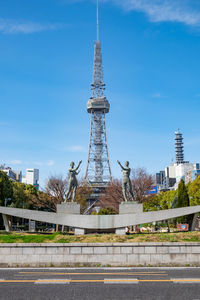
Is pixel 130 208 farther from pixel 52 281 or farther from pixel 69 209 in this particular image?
pixel 52 281

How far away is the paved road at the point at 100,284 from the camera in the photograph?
8992 millimetres

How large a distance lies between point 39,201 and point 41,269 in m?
34.5

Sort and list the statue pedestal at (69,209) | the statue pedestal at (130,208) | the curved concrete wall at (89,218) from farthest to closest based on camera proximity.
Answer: the statue pedestal at (69,209) → the statue pedestal at (130,208) → the curved concrete wall at (89,218)

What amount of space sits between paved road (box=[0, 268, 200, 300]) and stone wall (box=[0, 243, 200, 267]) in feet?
3.60

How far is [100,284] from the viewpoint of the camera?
1050 cm

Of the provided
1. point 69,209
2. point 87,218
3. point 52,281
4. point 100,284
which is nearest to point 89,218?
point 87,218

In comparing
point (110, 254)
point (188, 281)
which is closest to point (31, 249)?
point (110, 254)

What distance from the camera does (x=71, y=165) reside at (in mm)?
22922

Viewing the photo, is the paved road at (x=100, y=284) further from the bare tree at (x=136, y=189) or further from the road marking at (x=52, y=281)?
the bare tree at (x=136, y=189)

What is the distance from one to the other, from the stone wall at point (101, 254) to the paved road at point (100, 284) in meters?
1.10

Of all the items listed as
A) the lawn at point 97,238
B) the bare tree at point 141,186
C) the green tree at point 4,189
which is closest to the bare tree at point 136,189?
the bare tree at point 141,186

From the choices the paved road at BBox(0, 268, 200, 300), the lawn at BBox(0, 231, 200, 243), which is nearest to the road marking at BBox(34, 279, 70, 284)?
the paved road at BBox(0, 268, 200, 300)

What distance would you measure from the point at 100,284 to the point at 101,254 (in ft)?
14.8

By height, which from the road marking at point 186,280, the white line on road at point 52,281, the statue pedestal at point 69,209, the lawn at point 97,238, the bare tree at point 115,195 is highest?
the bare tree at point 115,195
